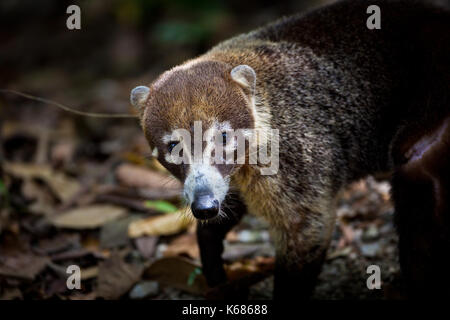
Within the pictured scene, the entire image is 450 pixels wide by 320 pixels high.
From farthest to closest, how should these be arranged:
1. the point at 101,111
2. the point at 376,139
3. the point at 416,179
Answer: the point at 101,111 → the point at 376,139 → the point at 416,179

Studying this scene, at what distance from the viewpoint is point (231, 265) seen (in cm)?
514

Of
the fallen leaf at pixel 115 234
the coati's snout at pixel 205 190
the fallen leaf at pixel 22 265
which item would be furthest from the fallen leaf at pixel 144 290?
the coati's snout at pixel 205 190

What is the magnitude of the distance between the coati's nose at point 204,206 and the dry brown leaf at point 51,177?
10.1ft

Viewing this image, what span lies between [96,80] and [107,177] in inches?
165

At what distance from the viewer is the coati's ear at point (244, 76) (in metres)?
3.90

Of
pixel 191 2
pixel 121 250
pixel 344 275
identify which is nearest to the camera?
pixel 344 275

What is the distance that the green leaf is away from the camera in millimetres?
5578

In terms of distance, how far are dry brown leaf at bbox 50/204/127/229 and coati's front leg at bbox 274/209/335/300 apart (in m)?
2.20

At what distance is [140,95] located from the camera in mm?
4055

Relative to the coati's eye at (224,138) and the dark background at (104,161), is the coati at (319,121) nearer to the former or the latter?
the coati's eye at (224,138)

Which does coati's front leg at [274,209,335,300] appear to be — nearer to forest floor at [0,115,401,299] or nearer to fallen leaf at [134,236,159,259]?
forest floor at [0,115,401,299]

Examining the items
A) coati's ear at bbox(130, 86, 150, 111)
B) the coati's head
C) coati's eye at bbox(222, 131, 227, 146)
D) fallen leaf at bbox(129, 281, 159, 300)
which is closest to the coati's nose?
the coati's head
